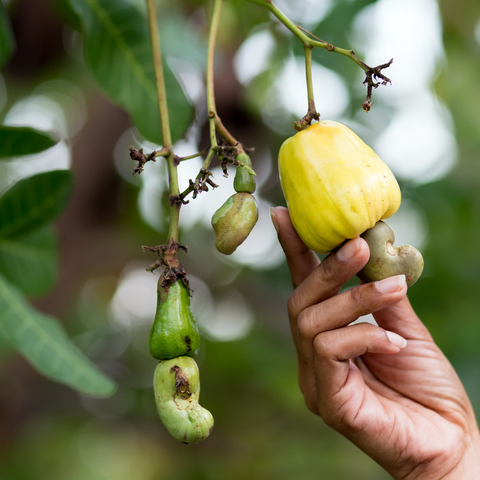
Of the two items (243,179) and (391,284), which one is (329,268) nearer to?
(391,284)

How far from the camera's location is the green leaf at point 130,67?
5.00ft

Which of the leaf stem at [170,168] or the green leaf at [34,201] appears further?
the green leaf at [34,201]

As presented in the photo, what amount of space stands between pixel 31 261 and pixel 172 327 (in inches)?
38.9

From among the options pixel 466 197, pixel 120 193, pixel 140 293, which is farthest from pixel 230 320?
pixel 466 197

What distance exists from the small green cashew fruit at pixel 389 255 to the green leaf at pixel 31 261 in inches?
44.1

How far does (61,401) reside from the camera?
435 centimetres

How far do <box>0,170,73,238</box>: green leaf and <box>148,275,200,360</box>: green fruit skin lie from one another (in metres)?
0.69

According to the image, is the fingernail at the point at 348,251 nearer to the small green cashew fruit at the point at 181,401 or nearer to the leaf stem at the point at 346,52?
the leaf stem at the point at 346,52

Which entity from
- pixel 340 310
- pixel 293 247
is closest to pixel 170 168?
pixel 293 247

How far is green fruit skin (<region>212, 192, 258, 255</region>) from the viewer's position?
38.0 inches

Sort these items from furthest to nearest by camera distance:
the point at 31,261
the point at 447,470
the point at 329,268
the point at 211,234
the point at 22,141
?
the point at 211,234 → the point at 31,261 → the point at 447,470 → the point at 22,141 → the point at 329,268

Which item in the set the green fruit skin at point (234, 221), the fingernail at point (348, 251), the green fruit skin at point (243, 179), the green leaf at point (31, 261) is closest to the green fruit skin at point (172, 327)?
the green fruit skin at point (234, 221)

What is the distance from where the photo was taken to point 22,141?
123cm

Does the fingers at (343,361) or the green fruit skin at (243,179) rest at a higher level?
the green fruit skin at (243,179)
